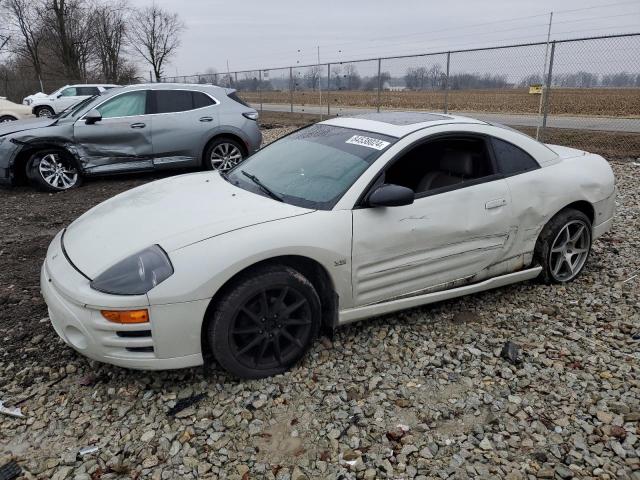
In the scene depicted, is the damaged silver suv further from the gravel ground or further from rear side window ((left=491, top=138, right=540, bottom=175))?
rear side window ((left=491, top=138, right=540, bottom=175))

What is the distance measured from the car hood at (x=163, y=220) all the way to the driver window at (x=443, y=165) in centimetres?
104

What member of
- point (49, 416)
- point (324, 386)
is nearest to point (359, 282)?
point (324, 386)

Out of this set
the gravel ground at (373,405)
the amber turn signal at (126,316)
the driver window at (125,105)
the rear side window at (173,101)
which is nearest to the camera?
the gravel ground at (373,405)

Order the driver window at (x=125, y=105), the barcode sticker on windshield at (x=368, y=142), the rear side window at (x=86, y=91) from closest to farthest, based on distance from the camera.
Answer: the barcode sticker on windshield at (x=368, y=142) → the driver window at (x=125, y=105) → the rear side window at (x=86, y=91)

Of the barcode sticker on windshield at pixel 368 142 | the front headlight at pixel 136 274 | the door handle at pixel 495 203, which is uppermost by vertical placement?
the barcode sticker on windshield at pixel 368 142

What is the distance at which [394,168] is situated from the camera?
135 inches

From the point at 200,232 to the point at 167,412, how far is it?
983 mm

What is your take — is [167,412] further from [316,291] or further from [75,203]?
[75,203]

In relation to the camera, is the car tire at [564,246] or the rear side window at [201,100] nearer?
the car tire at [564,246]

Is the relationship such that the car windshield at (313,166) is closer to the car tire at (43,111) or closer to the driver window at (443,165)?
the driver window at (443,165)

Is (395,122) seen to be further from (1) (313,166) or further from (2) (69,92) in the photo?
(2) (69,92)

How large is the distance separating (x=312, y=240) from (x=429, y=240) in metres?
0.86

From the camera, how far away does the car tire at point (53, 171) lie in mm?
7270

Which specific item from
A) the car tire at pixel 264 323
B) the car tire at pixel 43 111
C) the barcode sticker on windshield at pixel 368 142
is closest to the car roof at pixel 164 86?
the barcode sticker on windshield at pixel 368 142
